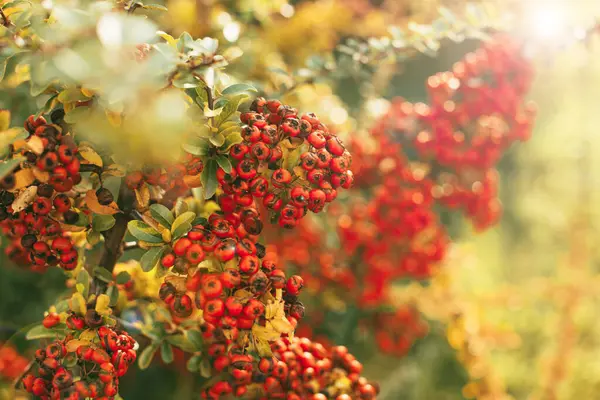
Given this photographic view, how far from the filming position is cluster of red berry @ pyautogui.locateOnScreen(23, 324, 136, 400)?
2.27 feet

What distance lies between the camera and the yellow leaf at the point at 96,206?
0.75 meters

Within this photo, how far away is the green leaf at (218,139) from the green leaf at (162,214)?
0.35 feet

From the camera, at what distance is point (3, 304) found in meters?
1.60

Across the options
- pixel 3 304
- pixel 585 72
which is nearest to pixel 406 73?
pixel 585 72

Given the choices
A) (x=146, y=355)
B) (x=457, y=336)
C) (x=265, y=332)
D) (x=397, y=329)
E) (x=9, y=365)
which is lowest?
(x=9, y=365)

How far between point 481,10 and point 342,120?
414mm

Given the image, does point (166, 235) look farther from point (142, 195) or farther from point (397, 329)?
point (397, 329)

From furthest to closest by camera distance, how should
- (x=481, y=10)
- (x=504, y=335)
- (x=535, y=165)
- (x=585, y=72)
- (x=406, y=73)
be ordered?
1. (x=535, y=165)
2. (x=585, y=72)
3. (x=406, y=73)
4. (x=504, y=335)
5. (x=481, y=10)

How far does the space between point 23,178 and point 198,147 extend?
0.67 feet

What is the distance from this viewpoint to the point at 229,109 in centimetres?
73

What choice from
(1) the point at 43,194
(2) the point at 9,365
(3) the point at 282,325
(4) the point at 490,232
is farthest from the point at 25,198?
(4) the point at 490,232

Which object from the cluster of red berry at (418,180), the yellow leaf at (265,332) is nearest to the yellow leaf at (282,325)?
the yellow leaf at (265,332)

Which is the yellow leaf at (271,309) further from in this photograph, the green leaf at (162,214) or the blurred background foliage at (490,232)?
the blurred background foliage at (490,232)

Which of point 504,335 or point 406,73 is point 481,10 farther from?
point 406,73
